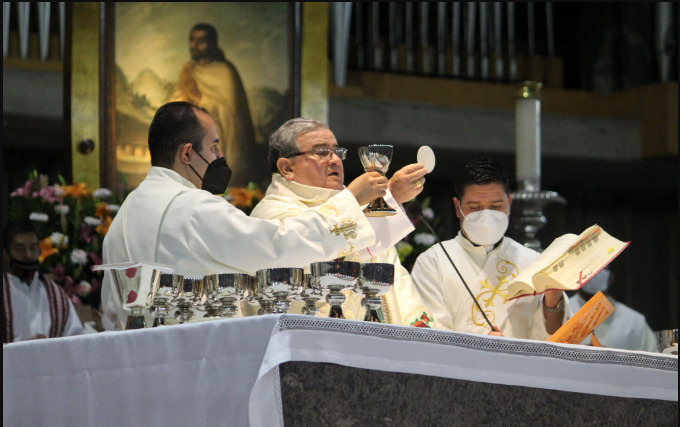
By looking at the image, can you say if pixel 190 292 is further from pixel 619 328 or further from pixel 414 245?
pixel 619 328

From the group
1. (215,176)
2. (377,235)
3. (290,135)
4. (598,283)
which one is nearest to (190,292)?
(215,176)

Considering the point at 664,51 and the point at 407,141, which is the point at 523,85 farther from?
the point at 664,51

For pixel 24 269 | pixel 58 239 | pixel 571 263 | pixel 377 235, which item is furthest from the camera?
pixel 24 269

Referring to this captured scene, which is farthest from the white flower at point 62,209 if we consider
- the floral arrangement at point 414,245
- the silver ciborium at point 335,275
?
the silver ciborium at point 335,275

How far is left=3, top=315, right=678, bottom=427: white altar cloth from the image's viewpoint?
2244 millimetres

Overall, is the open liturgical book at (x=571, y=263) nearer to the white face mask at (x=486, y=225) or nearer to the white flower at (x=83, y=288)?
the white face mask at (x=486, y=225)

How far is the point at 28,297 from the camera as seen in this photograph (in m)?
5.52

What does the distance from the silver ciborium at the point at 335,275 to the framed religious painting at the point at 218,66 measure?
418 cm

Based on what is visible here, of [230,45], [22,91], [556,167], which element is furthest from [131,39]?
[556,167]

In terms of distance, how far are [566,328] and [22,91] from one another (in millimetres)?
6917

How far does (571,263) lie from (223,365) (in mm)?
1275

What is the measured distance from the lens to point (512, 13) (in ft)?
37.8

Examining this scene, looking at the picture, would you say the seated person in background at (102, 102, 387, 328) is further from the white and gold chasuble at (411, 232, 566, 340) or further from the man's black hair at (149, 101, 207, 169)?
the white and gold chasuble at (411, 232, 566, 340)

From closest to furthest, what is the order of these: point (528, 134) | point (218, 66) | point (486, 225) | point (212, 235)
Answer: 1. point (212, 235)
2. point (486, 225)
3. point (528, 134)
4. point (218, 66)
